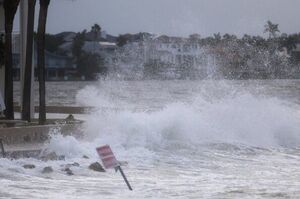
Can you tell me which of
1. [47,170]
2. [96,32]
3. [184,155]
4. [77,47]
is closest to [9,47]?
[184,155]

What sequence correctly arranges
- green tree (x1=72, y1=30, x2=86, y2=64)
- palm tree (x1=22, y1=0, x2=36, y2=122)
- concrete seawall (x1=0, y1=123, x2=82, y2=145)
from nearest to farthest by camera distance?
concrete seawall (x1=0, y1=123, x2=82, y2=145) → palm tree (x1=22, y1=0, x2=36, y2=122) → green tree (x1=72, y1=30, x2=86, y2=64)

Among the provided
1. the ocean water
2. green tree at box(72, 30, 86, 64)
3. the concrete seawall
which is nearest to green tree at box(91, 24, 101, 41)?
green tree at box(72, 30, 86, 64)

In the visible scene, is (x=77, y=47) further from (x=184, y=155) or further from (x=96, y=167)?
(x=96, y=167)

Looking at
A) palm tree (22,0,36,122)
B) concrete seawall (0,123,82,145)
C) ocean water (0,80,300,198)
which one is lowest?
ocean water (0,80,300,198)

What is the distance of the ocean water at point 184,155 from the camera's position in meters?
13.6

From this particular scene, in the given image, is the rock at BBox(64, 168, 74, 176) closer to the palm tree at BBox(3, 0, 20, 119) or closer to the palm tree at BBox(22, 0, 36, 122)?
the palm tree at BBox(22, 0, 36, 122)

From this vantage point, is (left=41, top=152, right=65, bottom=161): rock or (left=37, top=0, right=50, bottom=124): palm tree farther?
(left=37, top=0, right=50, bottom=124): palm tree

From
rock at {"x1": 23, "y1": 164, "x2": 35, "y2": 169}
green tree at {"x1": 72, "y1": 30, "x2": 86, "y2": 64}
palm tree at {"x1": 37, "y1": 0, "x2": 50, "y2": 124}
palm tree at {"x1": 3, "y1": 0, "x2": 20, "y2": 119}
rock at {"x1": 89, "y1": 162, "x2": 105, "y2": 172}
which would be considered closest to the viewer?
rock at {"x1": 23, "y1": 164, "x2": 35, "y2": 169}

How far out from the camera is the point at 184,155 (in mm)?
20719

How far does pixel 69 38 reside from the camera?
137500mm

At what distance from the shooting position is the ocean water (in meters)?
13.6

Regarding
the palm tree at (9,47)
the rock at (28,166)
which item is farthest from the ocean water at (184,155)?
the palm tree at (9,47)

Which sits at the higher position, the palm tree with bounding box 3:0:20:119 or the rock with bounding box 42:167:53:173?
the palm tree with bounding box 3:0:20:119

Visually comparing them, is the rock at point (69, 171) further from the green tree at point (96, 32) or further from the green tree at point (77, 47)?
the green tree at point (96, 32)
